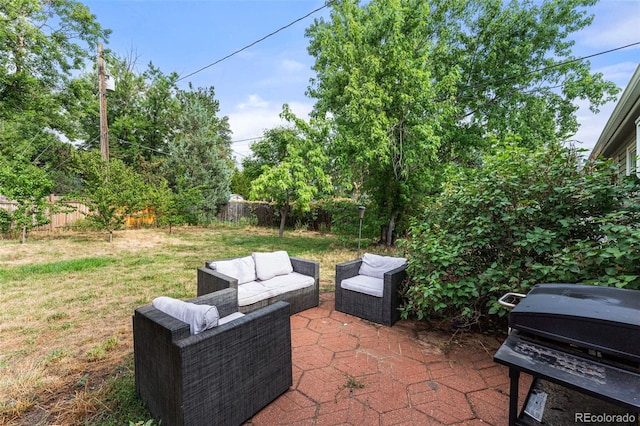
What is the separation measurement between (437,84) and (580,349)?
7.51m

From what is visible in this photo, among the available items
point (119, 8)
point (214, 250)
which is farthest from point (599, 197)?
point (119, 8)

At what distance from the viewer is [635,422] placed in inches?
45.9

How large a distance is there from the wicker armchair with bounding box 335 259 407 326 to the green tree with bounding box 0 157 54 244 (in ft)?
28.4

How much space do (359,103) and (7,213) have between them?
969cm

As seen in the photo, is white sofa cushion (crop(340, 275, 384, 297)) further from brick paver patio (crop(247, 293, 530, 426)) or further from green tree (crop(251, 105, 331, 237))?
green tree (crop(251, 105, 331, 237))

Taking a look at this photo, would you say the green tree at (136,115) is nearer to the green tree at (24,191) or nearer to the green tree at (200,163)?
the green tree at (200,163)

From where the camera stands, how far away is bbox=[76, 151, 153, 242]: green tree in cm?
823

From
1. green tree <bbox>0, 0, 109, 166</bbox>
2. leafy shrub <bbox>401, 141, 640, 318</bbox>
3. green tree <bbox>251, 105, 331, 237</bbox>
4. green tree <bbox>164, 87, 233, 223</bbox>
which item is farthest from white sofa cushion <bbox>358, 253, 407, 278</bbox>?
green tree <bbox>0, 0, 109, 166</bbox>

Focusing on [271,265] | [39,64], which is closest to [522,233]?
[271,265]

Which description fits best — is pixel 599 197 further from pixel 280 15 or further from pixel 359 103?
pixel 280 15

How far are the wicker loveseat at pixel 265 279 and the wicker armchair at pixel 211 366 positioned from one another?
42.4 inches

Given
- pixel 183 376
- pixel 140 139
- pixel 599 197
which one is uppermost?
pixel 140 139

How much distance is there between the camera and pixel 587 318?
1.14 m

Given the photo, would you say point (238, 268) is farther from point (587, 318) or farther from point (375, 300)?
point (587, 318)
